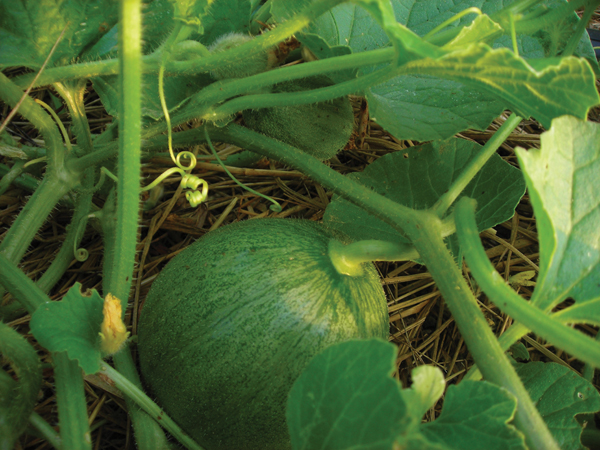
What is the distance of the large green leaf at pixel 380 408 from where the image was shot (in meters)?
0.49

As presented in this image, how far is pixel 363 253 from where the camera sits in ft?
3.03

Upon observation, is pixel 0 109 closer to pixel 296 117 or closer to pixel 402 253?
pixel 296 117

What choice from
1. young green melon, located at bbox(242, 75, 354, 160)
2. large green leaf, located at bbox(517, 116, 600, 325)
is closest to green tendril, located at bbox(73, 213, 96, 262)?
young green melon, located at bbox(242, 75, 354, 160)

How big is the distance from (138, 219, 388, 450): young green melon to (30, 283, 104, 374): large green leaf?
18cm

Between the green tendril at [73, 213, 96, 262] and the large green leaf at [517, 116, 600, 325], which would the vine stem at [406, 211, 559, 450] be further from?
the green tendril at [73, 213, 96, 262]

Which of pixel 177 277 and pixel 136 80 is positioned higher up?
pixel 136 80

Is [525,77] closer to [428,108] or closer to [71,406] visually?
[428,108]

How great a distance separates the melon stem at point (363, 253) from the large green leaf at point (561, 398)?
35 centimetres

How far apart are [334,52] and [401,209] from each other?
37cm

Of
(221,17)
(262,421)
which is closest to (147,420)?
(262,421)

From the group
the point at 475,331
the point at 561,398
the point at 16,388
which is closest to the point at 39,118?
the point at 16,388

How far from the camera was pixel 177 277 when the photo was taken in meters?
0.96

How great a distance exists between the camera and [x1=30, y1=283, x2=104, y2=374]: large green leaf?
715 millimetres

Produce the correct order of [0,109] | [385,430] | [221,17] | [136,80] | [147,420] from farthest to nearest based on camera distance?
[0,109] < [221,17] < [147,420] < [136,80] < [385,430]
